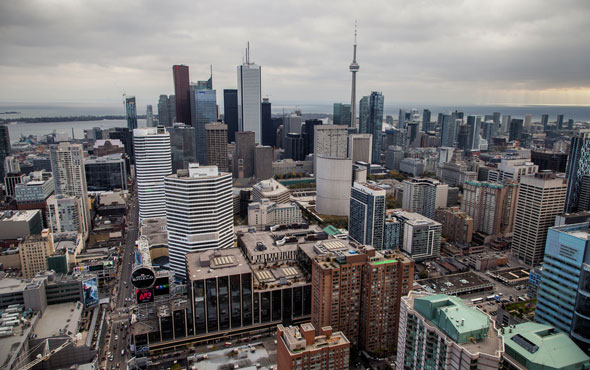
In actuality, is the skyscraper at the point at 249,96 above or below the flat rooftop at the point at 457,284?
above

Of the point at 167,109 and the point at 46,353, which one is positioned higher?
the point at 167,109

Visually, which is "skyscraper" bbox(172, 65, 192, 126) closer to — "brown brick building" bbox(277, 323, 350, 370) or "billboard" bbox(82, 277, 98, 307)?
"billboard" bbox(82, 277, 98, 307)

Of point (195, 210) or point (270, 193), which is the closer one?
point (195, 210)

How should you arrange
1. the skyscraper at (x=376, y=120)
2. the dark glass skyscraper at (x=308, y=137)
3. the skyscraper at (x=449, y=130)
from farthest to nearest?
the skyscraper at (x=449, y=130) → the skyscraper at (x=376, y=120) → the dark glass skyscraper at (x=308, y=137)

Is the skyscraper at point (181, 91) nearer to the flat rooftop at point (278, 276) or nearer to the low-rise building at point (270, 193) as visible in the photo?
the low-rise building at point (270, 193)

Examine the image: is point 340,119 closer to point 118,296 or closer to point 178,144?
point 178,144

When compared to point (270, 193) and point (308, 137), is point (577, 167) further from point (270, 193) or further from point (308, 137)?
point (308, 137)

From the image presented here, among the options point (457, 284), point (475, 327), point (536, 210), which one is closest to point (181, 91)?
point (457, 284)

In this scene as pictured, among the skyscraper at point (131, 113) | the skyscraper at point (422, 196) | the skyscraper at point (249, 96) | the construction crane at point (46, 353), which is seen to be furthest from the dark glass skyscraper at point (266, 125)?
the construction crane at point (46, 353)
